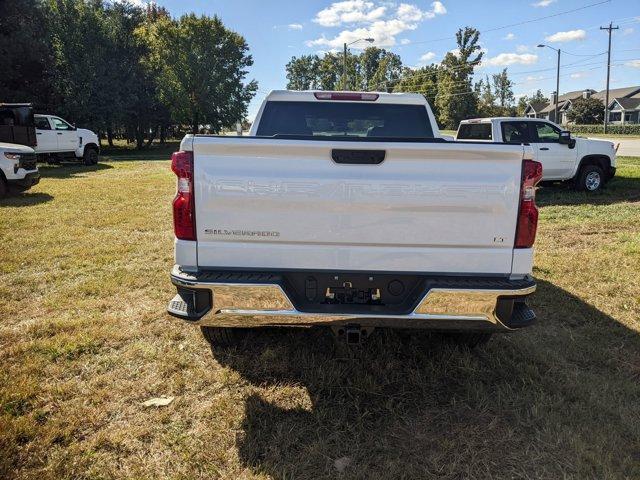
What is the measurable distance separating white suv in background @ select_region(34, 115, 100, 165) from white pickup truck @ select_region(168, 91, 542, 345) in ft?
60.4

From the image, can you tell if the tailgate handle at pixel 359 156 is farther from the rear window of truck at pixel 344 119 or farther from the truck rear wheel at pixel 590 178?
the truck rear wheel at pixel 590 178

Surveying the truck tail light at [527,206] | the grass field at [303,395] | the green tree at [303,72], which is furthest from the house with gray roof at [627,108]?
the truck tail light at [527,206]

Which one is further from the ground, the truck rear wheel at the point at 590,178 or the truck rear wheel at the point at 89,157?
the truck rear wheel at the point at 89,157

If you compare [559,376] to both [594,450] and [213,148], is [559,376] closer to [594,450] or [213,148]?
[594,450]

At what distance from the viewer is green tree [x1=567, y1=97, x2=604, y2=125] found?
68812mm

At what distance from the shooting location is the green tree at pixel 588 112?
6881cm

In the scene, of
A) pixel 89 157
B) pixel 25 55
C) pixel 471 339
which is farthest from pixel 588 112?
pixel 471 339

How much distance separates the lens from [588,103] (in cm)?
6906

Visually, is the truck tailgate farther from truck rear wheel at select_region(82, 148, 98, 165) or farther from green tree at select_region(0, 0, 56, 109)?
green tree at select_region(0, 0, 56, 109)

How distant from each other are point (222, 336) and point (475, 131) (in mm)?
9408

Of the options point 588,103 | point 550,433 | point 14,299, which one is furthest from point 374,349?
point 588,103

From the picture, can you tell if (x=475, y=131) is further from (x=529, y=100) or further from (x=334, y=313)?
(x=529, y=100)

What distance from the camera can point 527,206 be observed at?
9.42 ft

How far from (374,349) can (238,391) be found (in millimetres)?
1170
